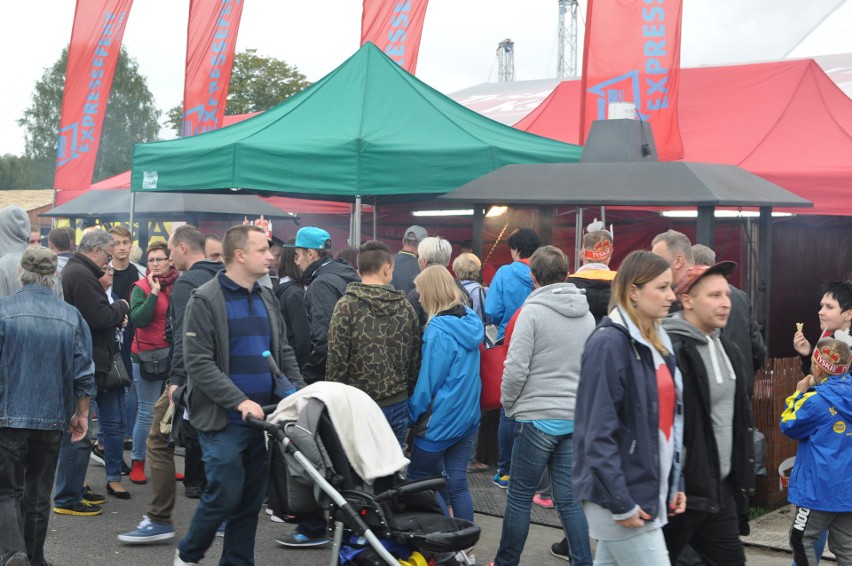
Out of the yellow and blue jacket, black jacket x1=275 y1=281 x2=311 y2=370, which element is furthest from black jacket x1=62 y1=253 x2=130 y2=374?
the yellow and blue jacket

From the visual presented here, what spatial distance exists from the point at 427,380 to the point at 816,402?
A: 2103 mm

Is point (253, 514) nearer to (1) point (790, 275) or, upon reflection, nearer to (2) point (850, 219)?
(1) point (790, 275)

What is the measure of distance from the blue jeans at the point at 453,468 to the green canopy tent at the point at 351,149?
3.89 meters

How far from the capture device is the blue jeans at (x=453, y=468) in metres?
5.79

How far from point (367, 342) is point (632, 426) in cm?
238

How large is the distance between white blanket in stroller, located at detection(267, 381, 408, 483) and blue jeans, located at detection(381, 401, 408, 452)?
3.24ft

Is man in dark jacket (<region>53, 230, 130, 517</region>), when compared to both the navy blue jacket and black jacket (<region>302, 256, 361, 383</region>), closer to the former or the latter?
black jacket (<region>302, 256, 361, 383</region>)

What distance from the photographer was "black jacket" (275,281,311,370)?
677 centimetres

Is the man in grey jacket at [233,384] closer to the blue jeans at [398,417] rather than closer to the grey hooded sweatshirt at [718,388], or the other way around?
the blue jeans at [398,417]

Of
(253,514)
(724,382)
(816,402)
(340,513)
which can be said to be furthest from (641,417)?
(253,514)

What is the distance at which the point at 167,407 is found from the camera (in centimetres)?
665

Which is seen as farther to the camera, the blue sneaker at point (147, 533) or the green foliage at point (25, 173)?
the green foliage at point (25, 173)

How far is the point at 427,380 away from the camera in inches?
227

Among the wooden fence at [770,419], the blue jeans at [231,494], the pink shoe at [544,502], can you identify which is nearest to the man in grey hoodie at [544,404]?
the blue jeans at [231,494]
